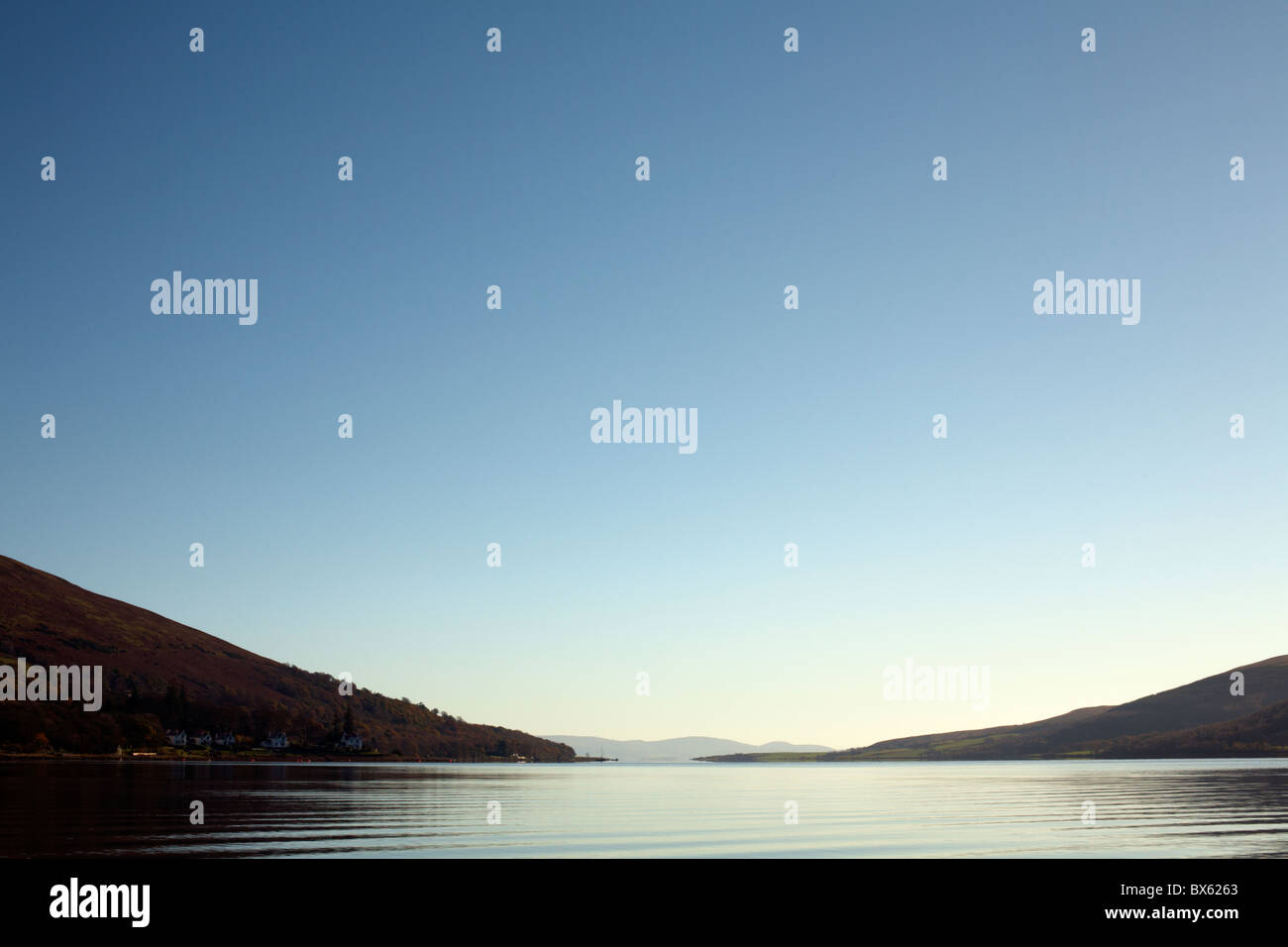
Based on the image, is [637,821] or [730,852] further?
[637,821]

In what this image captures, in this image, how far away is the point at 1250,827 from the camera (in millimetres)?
54938
